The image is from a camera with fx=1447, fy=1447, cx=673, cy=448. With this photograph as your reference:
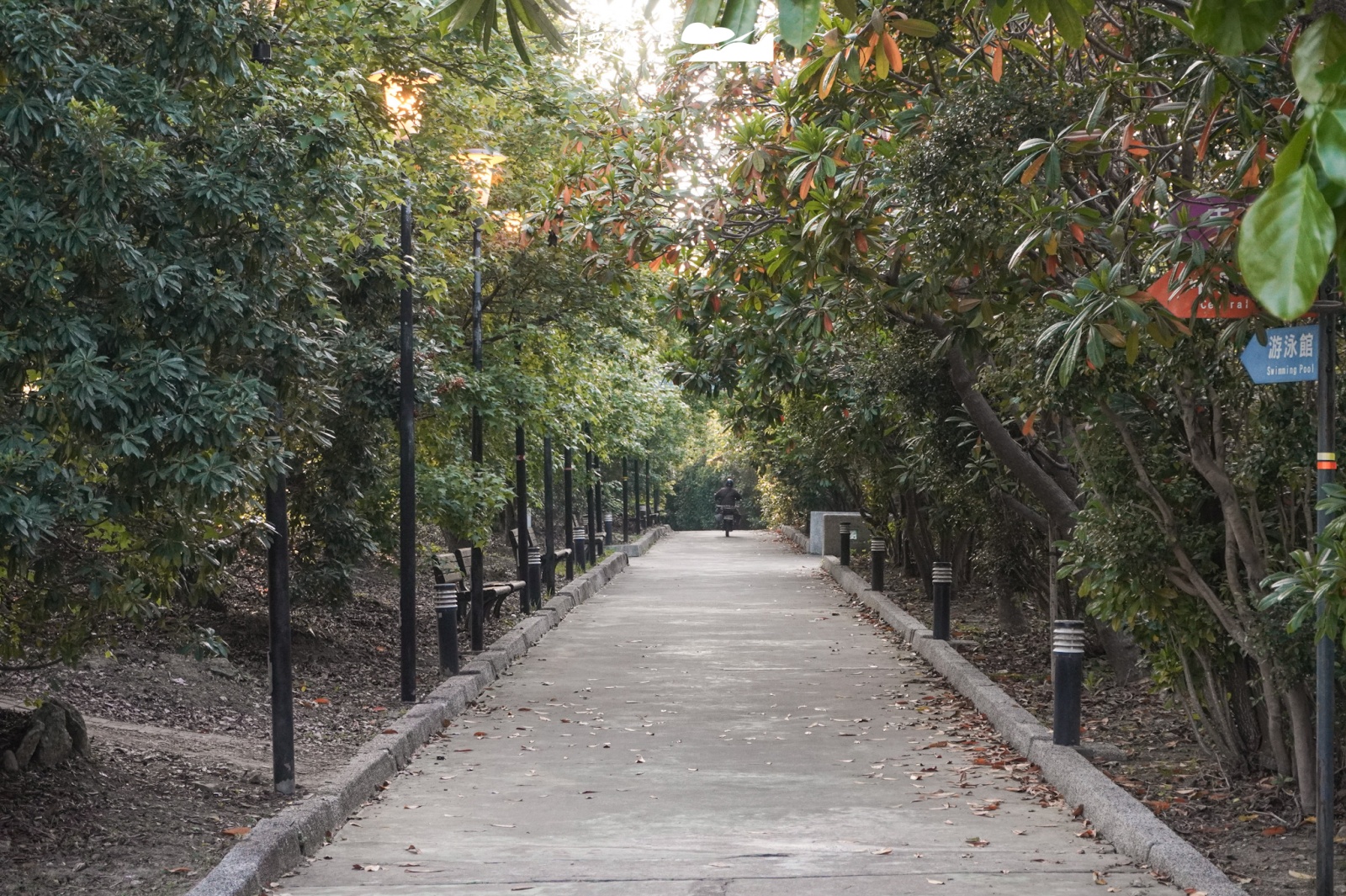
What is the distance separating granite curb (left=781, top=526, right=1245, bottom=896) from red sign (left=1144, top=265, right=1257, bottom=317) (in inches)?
96.2

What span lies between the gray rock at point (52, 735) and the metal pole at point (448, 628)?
5.28 meters

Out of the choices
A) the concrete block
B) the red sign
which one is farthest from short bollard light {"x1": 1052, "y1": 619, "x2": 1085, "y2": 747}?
the concrete block

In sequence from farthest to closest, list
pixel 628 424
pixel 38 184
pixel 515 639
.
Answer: pixel 628 424, pixel 515 639, pixel 38 184

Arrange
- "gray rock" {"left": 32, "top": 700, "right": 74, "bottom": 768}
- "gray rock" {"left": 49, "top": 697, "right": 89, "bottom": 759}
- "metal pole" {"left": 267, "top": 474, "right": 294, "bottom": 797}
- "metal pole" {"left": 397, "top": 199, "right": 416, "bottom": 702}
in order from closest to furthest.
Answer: "gray rock" {"left": 32, "top": 700, "right": 74, "bottom": 768} < "gray rock" {"left": 49, "top": 697, "right": 89, "bottom": 759} < "metal pole" {"left": 267, "top": 474, "right": 294, "bottom": 797} < "metal pole" {"left": 397, "top": 199, "right": 416, "bottom": 702}

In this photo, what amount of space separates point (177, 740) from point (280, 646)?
4.60 feet

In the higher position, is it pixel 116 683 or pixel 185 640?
pixel 185 640

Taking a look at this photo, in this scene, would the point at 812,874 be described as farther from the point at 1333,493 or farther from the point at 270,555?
the point at 270,555

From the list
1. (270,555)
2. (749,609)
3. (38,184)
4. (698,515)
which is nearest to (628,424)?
(749,609)

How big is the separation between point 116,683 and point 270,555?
317 centimetres

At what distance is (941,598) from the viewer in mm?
15508

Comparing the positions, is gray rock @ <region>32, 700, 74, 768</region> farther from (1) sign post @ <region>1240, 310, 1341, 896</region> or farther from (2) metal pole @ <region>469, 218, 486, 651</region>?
(2) metal pole @ <region>469, 218, 486, 651</region>

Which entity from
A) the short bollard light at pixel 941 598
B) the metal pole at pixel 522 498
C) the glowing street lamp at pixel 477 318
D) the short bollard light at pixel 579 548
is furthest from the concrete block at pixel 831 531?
the glowing street lamp at pixel 477 318

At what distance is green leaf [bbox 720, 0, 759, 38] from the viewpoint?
211 centimetres

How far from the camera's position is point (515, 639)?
16.2 metres
